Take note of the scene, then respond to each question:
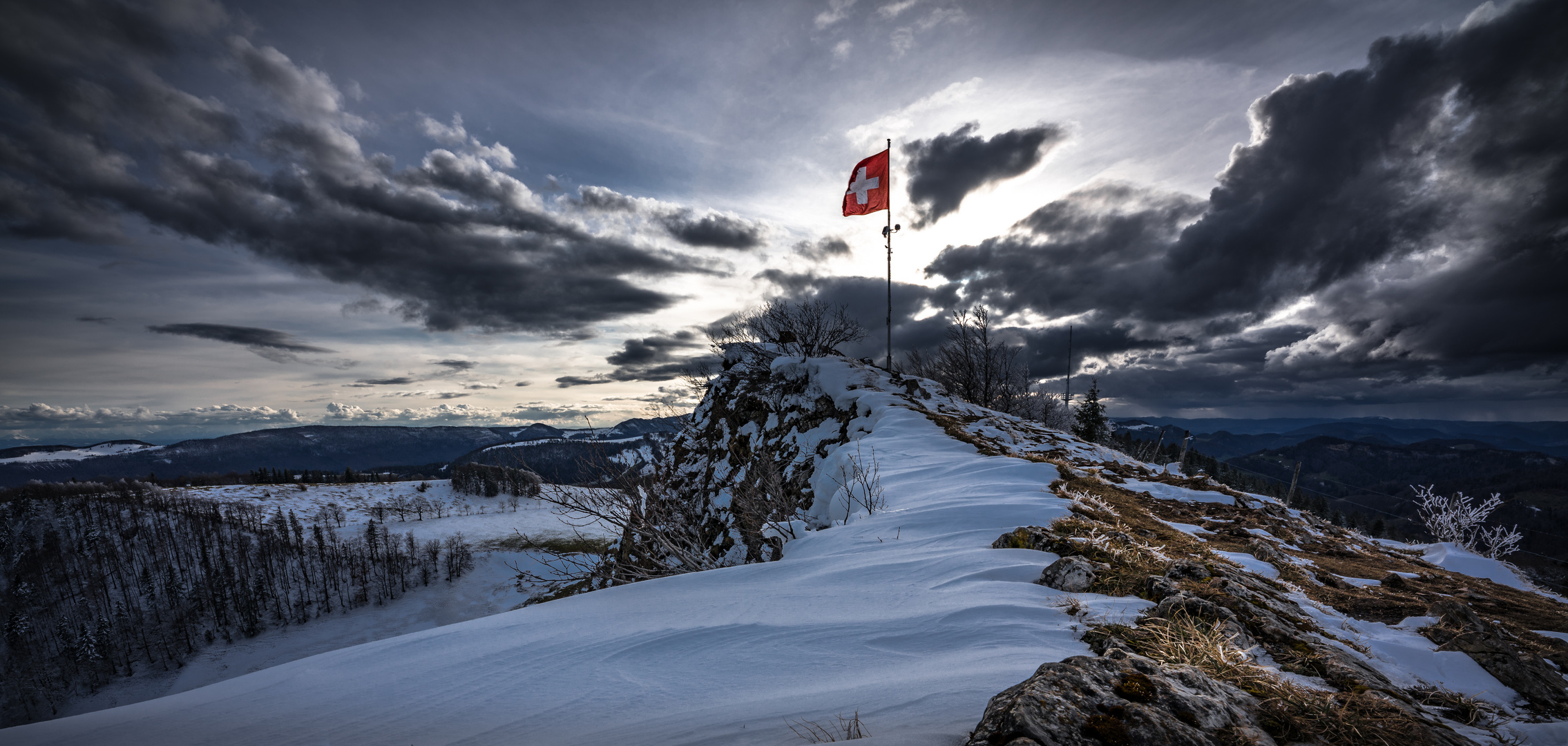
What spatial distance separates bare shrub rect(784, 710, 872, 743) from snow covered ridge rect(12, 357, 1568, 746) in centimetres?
5

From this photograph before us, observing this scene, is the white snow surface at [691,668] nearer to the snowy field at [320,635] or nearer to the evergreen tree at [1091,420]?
the evergreen tree at [1091,420]

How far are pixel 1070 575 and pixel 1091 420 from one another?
35.3 metres

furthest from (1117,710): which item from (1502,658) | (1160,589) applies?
(1502,658)

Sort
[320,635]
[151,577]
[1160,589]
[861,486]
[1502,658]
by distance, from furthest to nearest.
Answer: [151,577], [320,635], [861,486], [1160,589], [1502,658]

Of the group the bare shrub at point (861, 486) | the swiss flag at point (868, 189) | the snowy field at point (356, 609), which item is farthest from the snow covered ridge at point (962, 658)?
the snowy field at point (356, 609)

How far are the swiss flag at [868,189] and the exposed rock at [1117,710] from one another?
15409 mm

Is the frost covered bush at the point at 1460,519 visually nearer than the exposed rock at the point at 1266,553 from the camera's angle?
No

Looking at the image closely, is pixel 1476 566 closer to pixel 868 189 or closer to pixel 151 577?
pixel 868 189

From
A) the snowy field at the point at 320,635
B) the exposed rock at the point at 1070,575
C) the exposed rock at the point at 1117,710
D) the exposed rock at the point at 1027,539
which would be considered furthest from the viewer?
the snowy field at the point at 320,635

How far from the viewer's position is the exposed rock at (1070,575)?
330cm

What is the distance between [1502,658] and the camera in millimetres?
2607

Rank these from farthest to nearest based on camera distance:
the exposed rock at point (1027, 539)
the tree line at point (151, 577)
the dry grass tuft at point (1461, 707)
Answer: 1. the tree line at point (151, 577)
2. the exposed rock at point (1027, 539)
3. the dry grass tuft at point (1461, 707)

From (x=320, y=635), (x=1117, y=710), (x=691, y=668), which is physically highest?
(x=1117, y=710)

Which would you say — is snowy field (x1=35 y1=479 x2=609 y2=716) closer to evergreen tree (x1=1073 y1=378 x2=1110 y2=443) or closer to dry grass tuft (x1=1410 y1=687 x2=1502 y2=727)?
evergreen tree (x1=1073 y1=378 x2=1110 y2=443)
